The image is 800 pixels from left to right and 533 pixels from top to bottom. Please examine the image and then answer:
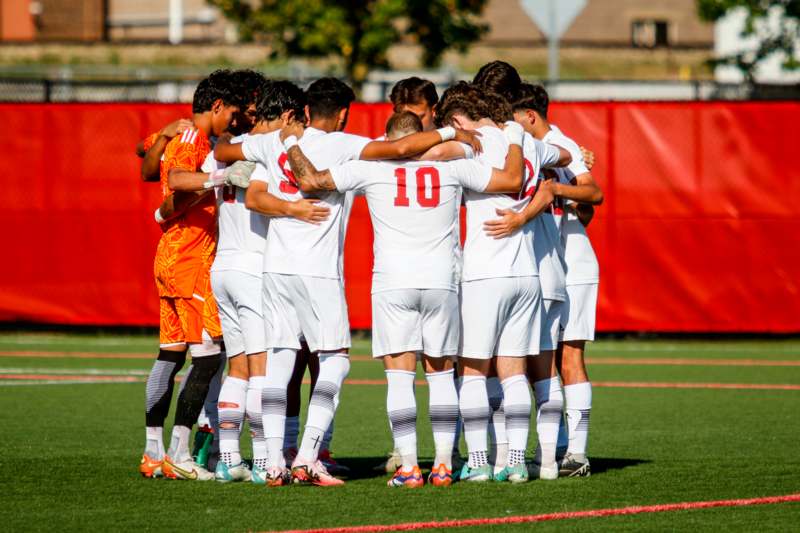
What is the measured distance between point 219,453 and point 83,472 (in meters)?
0.81

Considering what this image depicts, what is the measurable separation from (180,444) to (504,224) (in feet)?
7.39

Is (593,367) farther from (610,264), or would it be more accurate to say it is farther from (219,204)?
(219,204)

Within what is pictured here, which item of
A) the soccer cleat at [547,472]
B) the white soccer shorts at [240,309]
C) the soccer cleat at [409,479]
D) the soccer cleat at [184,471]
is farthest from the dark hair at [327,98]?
the soccer cleat at [547,472]

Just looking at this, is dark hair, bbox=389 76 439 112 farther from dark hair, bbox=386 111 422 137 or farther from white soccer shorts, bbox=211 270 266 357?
white soccer shorts, bbox=211 270 266 357

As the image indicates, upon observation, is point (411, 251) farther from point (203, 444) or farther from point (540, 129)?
point (203, 444)

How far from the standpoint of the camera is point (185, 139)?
760 centimetres

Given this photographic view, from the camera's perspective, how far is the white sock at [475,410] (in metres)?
7.23

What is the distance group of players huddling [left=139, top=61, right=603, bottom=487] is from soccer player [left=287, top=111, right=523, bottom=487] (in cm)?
1

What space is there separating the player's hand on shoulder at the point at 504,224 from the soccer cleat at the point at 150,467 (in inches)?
92.0

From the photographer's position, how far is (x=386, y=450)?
8789mm

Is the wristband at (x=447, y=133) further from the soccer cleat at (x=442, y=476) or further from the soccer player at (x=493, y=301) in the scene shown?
the soccer cleat at (x=442, y=476)

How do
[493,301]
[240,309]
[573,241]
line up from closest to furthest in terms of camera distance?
[493,301], [240,309], [573,241]

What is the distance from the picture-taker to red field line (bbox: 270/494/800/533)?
6.02 m

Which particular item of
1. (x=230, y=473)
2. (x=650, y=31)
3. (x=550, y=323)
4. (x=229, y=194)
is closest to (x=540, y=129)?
(x=550, y=323)
